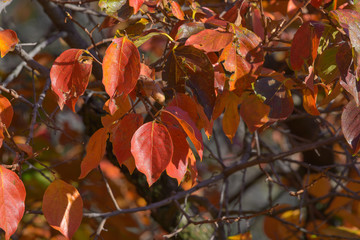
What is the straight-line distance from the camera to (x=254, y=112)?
0.99m

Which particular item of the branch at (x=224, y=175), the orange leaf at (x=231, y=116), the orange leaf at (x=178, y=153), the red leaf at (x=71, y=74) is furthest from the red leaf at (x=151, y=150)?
the branch at (x=224, y=175)

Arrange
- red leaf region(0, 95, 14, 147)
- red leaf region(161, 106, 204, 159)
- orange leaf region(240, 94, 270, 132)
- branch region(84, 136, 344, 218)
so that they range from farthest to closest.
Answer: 1. branch region(84, 136, 344, 218)
2. orange leaf region(240, 94, 270, 132)
3. red leaf region(0, 95, 14, 147)
4. red leaf region(161, 106, 204, 159)

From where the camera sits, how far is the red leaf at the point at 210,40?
2.66 feet

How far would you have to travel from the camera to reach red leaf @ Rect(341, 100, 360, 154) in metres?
0.83

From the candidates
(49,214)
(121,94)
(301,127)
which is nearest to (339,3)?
(121,94)

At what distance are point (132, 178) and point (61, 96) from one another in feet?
2.72

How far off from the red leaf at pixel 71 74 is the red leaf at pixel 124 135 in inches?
4.0

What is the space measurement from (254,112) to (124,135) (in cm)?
31

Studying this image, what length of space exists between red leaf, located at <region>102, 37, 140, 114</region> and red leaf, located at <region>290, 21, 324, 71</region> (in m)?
0.32

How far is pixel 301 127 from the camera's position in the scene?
2.17 metres

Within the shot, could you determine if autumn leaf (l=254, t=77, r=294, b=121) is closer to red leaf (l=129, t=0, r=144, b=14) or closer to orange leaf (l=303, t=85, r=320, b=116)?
orange leaf (l=303, t=85, r=320, b=116)

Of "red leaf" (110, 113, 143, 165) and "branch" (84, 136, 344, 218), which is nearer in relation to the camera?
"red leaf" (110, 113, 143, 165)

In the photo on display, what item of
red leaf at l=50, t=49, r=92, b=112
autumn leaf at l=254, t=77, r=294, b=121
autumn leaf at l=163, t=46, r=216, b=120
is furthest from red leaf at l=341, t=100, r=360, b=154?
red leaf at l=50, t=49, r=92, b=112

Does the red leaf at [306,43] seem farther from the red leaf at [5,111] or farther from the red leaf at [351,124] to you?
the red leaf at [5,111]
